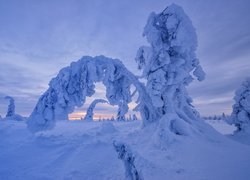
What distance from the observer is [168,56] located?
13.2m

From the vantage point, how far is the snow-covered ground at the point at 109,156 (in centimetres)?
744

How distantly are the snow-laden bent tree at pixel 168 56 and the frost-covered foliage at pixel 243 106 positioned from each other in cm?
657

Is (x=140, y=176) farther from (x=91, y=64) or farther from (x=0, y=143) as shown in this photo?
(x=0, y=143)

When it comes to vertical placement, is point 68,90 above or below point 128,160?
above

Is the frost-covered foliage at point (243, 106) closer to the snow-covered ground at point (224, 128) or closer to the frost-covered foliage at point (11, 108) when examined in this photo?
the snow-covered ground at point (224, 128)

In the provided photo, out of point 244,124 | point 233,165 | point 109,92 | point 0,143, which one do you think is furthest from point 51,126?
point 244,124

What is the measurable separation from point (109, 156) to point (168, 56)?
7256 mm

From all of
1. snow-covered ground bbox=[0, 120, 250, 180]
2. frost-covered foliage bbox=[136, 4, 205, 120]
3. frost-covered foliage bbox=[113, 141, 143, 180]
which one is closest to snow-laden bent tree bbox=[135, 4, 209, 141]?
frost-covered foliage bbox=[136, 4, 205, 120]

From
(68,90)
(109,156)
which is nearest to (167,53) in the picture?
(68,90)

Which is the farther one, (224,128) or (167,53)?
(224,128)

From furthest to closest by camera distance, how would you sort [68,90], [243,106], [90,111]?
[90,111] → [243,106] → [68,90]

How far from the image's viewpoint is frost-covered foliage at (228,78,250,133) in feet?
57.5

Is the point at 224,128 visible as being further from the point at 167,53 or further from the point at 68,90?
the point at 68,90

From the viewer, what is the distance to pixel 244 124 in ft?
58.6
